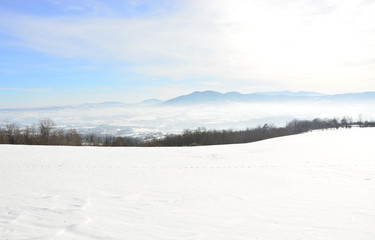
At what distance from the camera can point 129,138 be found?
7644 cm

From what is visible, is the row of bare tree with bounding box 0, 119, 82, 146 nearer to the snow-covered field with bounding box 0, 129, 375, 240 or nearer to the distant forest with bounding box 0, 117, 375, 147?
the distant forest with bounding box 0, 117, 375, 147

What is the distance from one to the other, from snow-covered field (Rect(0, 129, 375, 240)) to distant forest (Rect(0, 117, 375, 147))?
3889cm

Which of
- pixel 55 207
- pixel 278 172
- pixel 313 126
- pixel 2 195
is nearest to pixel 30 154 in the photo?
pixel 2 195

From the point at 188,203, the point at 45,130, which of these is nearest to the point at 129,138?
the point at 45,130

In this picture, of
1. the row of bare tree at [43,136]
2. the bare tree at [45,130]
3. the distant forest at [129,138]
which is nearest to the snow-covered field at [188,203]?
the row of bare tree at [43,136]

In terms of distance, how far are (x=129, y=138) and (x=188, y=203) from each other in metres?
70.2

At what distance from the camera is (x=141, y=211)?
771 cm

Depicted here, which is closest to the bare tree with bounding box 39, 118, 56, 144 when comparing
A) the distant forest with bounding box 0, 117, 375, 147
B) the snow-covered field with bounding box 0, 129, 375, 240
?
the distant forest with bounding box 0, 117, 375, 147

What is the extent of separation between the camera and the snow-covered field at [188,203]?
605 centimetres

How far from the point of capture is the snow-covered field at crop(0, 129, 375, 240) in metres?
6.05

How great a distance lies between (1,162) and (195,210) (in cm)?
1731

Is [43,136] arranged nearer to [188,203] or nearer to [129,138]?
[129,138]

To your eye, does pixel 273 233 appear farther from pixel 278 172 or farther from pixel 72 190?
pixel 278 172

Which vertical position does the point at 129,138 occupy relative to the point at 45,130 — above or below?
below
